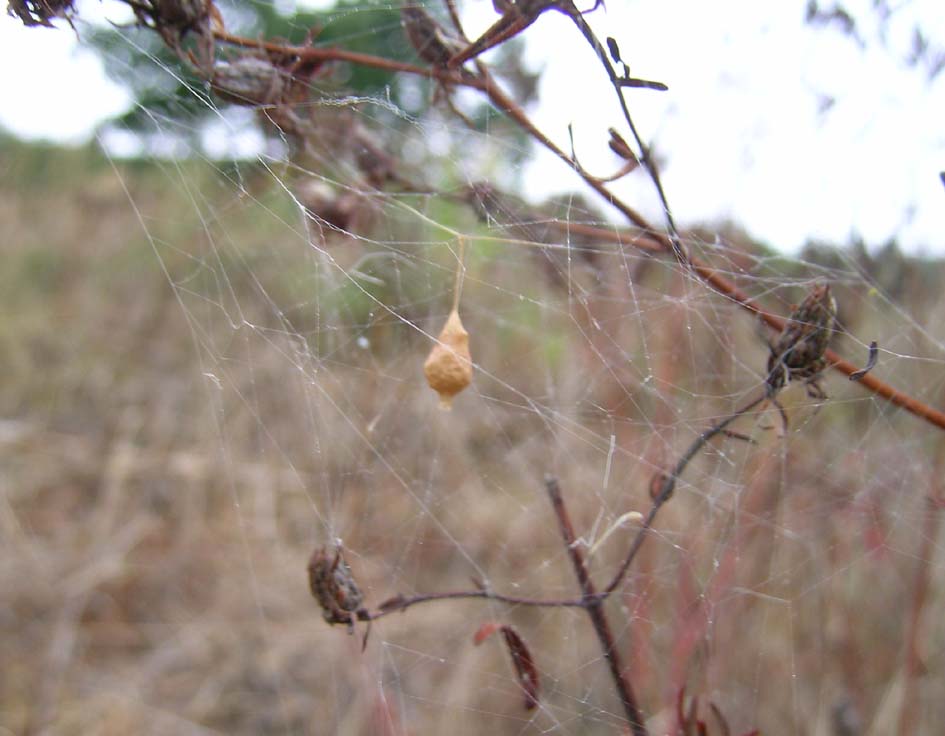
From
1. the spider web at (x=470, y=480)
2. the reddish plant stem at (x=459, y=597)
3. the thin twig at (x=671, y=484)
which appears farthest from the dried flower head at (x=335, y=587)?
the thin twig at (x=671, y=484)

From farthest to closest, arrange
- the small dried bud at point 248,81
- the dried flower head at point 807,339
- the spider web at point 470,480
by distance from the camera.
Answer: the spider web at point 470,480 → the small dried bud at point 248,81 → the dried flower head at point 807,339

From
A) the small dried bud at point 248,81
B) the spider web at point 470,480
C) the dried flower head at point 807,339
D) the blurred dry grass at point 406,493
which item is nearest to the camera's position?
the dried flower head at point 807,339

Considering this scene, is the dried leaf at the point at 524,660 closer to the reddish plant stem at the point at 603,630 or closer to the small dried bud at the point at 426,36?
the reddish plant stem at the point at 603,630

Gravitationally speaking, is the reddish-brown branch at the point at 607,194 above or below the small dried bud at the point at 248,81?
below

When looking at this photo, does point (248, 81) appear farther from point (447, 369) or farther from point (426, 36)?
point (447, 369)

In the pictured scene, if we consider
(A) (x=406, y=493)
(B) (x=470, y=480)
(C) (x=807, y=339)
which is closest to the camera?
(C) (x=807, y=339)

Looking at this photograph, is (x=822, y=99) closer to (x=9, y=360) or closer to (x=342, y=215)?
(x=342, y=215)

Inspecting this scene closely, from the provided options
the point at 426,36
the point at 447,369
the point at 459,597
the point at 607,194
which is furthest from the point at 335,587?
the point at 426,36

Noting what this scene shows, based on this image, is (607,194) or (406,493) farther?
(406,493)
